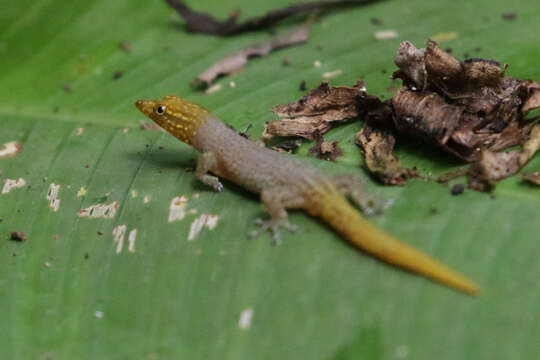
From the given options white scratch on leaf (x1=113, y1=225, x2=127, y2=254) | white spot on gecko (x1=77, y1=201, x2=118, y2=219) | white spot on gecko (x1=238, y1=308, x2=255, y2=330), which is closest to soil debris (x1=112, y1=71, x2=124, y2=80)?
white spot on gecko (x1=77, y1=201, x2=118, y2=219)

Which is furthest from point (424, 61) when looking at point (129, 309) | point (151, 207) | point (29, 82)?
point (29, 82)

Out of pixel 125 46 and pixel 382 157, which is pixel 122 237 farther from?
pixel 125 46

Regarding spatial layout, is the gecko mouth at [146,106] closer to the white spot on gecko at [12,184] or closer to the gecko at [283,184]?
the gecko at [283,184]

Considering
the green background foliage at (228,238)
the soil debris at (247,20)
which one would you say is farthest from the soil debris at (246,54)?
the soil debris at (247,20)

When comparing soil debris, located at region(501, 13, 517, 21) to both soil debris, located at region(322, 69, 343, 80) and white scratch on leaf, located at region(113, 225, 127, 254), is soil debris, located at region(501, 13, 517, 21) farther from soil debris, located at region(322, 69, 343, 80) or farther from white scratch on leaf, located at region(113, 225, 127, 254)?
white scratch on leaf, located at region(113, 225, 127, 254)

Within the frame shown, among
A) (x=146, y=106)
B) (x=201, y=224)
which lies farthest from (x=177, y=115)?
(x=201, y=224)

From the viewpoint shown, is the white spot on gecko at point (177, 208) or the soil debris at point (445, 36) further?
the soil debris at point (445, 36)
